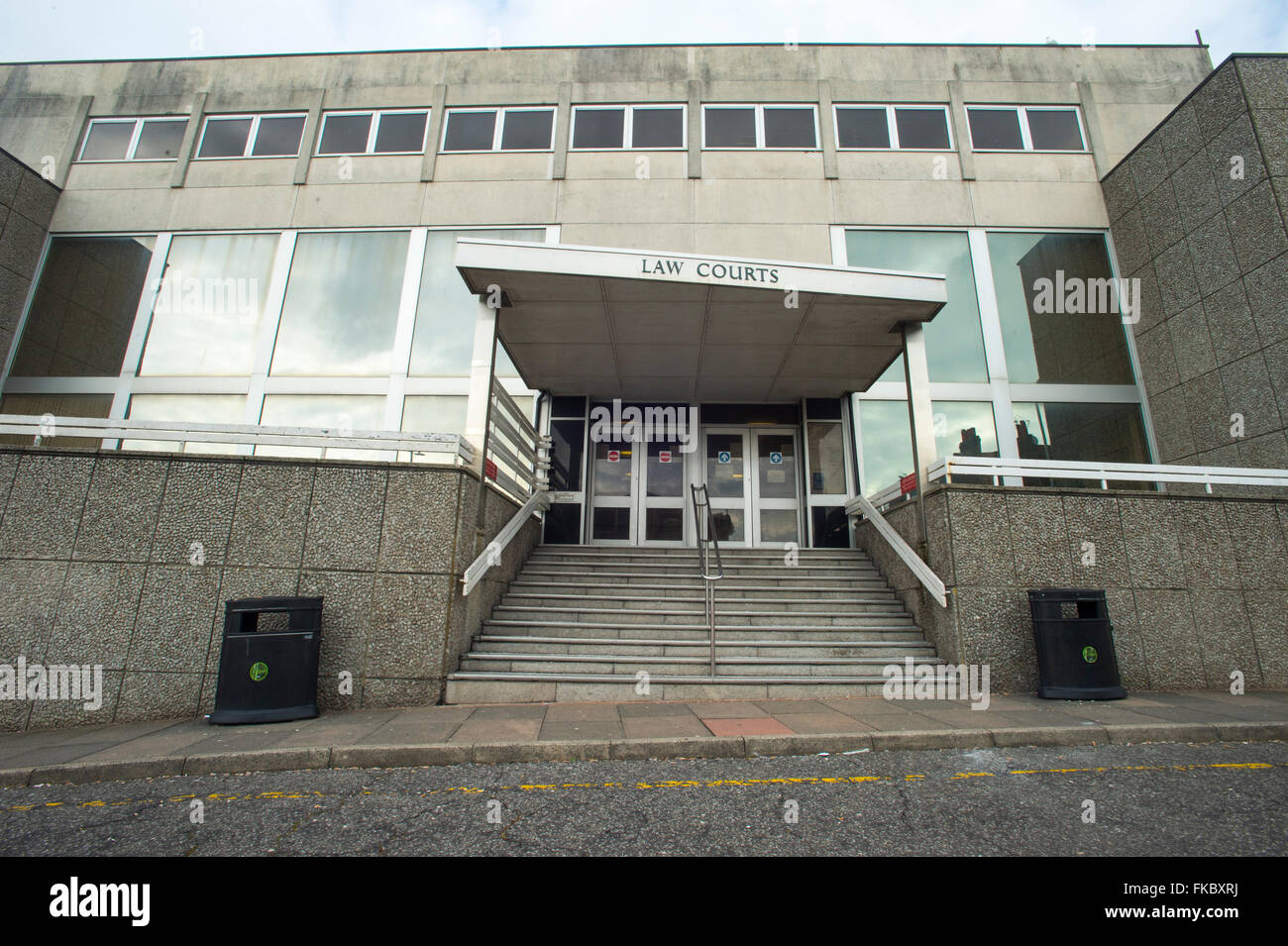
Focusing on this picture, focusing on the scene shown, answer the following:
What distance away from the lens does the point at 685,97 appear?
12.6 metres

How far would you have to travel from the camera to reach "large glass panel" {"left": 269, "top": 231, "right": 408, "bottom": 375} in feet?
36.8

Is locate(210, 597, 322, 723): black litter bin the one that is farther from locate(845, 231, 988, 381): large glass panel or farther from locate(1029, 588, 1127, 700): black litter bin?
locate(845, 231, 988, 381): large glass panel

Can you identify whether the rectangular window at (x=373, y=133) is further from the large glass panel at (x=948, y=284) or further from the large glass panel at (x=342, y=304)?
the large glass panel at (x=948, y=284)

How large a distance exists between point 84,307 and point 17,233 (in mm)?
1899

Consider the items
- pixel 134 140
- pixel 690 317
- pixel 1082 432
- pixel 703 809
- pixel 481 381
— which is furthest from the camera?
pixel 134 140

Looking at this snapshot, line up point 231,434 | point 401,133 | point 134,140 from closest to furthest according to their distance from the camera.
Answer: point 231,434 < point 401,133 < point 134,140

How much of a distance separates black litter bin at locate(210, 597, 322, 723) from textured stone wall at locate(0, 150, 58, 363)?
38.8ft

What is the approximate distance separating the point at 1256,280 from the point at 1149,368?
2.10m

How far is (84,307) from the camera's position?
38.1 ft

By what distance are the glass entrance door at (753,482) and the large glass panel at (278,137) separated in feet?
38.1

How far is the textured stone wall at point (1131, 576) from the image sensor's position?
6.16m

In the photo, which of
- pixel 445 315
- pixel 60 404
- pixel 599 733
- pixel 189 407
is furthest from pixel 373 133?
pixel 599 733

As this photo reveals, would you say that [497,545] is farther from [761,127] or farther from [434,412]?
[761,127]
